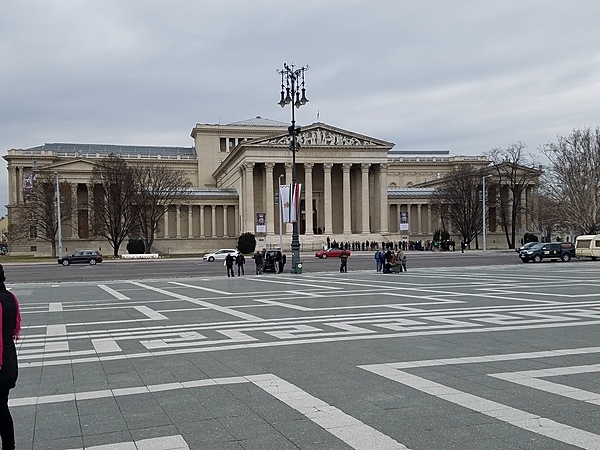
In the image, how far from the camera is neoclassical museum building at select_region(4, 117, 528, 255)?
302ft

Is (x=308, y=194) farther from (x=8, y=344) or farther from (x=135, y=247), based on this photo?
(x=8, y=344)

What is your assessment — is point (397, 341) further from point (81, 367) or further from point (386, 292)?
point (386, 292)

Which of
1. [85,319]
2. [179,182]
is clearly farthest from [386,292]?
[179,182]

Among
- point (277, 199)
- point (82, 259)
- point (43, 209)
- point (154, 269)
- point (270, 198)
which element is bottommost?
point (154, 269)

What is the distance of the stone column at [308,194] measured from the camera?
9290cm

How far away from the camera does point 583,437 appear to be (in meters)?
6.01

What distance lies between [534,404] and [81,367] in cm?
699

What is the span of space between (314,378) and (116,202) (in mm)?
71703

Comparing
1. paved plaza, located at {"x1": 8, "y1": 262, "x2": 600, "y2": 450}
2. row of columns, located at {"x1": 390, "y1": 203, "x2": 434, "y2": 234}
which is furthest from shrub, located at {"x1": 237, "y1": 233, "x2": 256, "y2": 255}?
paved plaza, located at {"x1": 8, "y1": 262, "x2": 600, "y2": 450}

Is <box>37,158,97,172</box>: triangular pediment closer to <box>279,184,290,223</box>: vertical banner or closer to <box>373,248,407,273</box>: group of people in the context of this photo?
<box>279,184,290,223</box>: vertical banner

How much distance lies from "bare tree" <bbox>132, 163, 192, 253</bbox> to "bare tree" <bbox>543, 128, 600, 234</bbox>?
158 ft

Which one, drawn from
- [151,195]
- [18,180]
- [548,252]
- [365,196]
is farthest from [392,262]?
[18,180]

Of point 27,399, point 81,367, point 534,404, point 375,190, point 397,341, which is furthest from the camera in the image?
point 375,190

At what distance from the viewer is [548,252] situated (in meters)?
53.3
